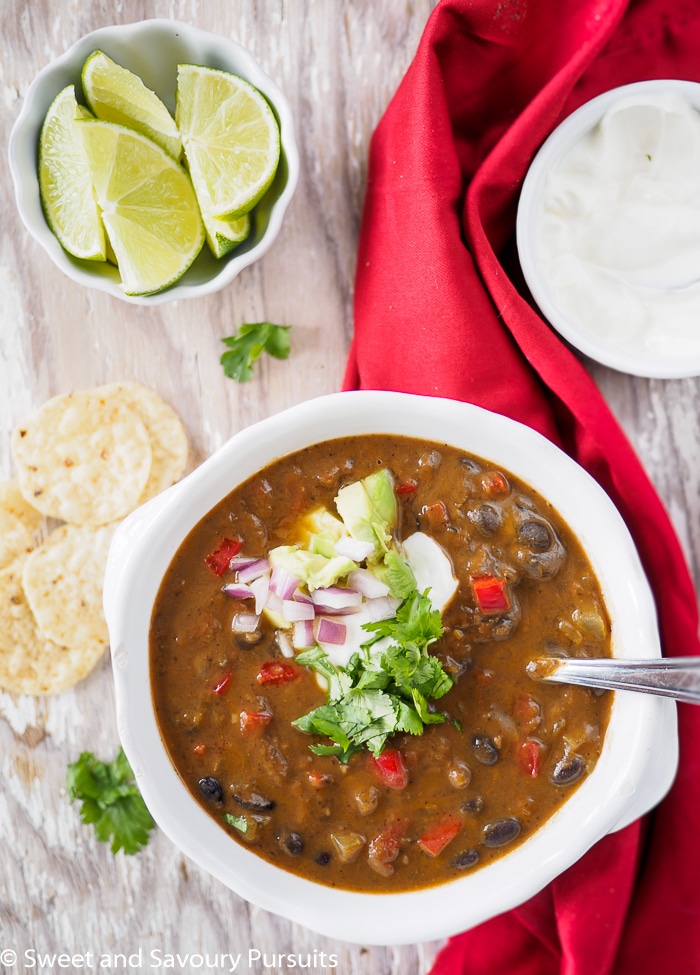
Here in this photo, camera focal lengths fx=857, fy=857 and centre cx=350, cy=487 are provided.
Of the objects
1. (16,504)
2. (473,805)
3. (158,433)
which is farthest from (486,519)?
(16,504)

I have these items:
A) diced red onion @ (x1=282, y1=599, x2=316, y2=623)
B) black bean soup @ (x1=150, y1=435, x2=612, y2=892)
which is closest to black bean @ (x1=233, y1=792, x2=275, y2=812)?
black bean soup @ (x1=150, y1=435, x2=612, y2=892)

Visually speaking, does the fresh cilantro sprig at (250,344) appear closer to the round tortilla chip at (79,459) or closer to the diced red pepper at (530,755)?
the round tortilla chip at (79,459)

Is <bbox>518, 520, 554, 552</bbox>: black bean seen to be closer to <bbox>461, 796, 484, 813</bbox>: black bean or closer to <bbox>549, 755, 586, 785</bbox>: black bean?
<bbox>549, 755, 586, 785</bbox>: black bean

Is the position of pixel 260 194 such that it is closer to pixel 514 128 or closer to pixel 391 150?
pixel 391 150

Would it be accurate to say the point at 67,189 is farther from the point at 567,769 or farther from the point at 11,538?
the point at 567,769

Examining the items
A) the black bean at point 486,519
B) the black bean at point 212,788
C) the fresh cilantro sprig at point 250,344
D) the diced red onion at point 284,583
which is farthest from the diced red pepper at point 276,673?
the fresh cilantro sprig at point 250,344

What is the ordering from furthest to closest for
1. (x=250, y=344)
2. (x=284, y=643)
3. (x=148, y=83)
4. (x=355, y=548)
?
(x=250, y=344), (x=148, y=83), (x=284, y=643), (x=355, y=548)

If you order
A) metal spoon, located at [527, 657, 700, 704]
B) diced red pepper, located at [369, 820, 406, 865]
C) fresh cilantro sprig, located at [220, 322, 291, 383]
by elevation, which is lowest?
diced red pepper, located at [369, 820, 406, 865]
